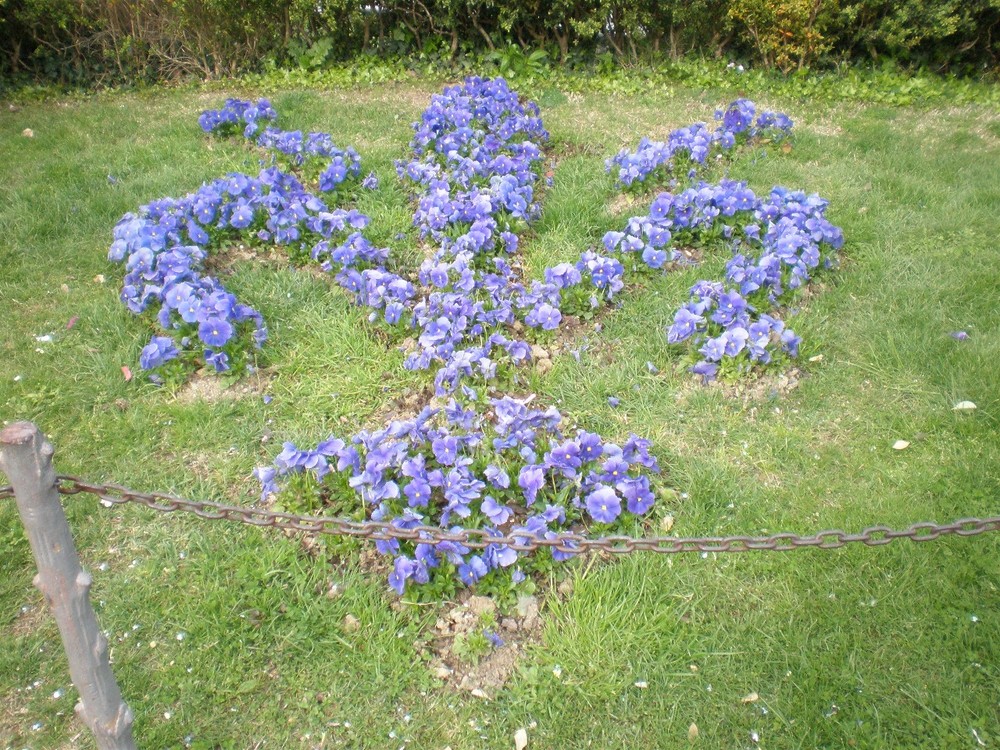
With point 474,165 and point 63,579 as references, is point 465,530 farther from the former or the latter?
point 474,165

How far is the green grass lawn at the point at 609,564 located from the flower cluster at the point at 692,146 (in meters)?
0.38

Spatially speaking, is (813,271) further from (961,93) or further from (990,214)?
(961,93)

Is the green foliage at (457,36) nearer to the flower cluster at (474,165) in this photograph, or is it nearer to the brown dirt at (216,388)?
the flower cluster at (474,165)

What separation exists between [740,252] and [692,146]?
1199 mm

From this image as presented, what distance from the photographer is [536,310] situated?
400 centimetres

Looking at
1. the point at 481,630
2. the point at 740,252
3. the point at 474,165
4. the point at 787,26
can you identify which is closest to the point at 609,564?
the point at 481,630

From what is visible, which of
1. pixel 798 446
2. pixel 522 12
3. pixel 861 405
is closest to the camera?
pixel 798 446

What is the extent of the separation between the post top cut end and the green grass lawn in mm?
1207

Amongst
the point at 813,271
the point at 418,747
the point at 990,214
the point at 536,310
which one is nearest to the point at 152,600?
the point at 418,747

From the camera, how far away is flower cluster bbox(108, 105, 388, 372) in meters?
3.83

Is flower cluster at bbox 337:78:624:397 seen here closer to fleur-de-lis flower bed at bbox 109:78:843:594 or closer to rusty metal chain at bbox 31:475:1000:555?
fleur-de-lis flower bed at bbox 109:78:843:594

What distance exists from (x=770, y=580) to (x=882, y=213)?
3.34 metres

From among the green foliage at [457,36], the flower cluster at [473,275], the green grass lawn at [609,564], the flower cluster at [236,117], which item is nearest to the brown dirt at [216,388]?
the green grass lawn at [609,564]

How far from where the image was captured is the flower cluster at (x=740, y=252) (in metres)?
3.81
